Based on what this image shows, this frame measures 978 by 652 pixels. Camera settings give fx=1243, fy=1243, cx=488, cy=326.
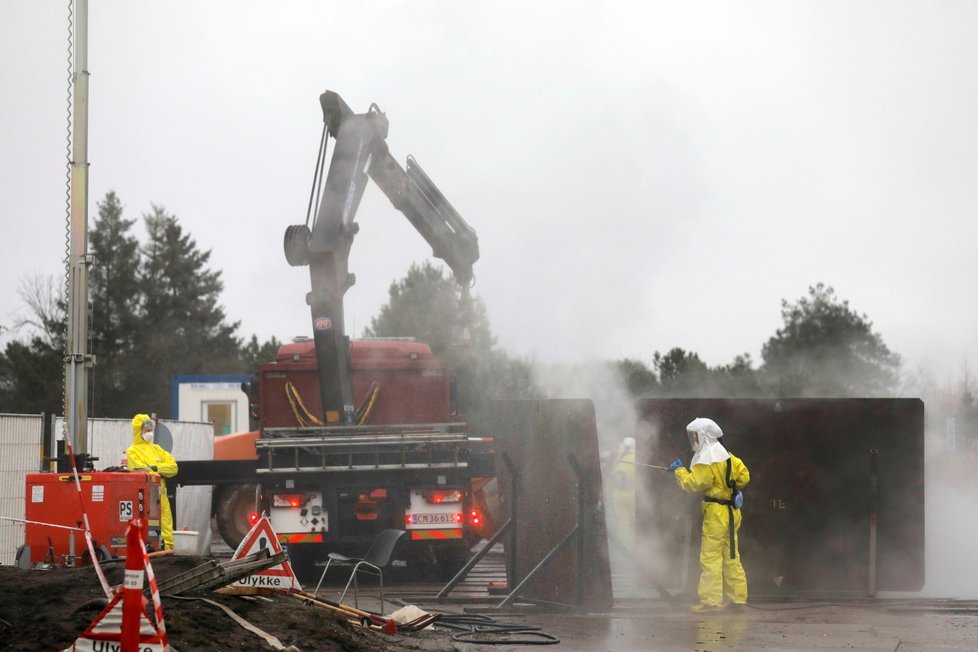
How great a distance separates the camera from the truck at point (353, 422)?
1358cm

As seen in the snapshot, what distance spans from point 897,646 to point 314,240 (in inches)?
332

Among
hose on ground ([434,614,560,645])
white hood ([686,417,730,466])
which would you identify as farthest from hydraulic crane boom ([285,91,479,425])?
hose on ground ([434,614,560,645])

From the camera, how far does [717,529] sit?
11.0 metres

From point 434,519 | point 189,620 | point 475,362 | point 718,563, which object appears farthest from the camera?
point 475,362

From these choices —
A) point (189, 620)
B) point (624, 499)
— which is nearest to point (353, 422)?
point (624, 499)

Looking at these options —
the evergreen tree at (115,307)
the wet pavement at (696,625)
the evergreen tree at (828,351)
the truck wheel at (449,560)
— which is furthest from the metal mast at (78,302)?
the evergreen tree at (115,307)

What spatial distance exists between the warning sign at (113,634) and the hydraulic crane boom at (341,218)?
8.75 meters

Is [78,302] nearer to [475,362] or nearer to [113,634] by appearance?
[475,362]

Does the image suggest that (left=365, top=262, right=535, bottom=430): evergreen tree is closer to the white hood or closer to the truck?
the truck

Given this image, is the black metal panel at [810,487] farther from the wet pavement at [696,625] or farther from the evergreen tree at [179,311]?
the evergreen tree at [179,311]

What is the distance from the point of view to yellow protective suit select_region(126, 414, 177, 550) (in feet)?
41.4

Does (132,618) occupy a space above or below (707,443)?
below

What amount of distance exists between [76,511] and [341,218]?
16.4ft

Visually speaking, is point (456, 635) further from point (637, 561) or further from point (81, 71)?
point (81, 71)
